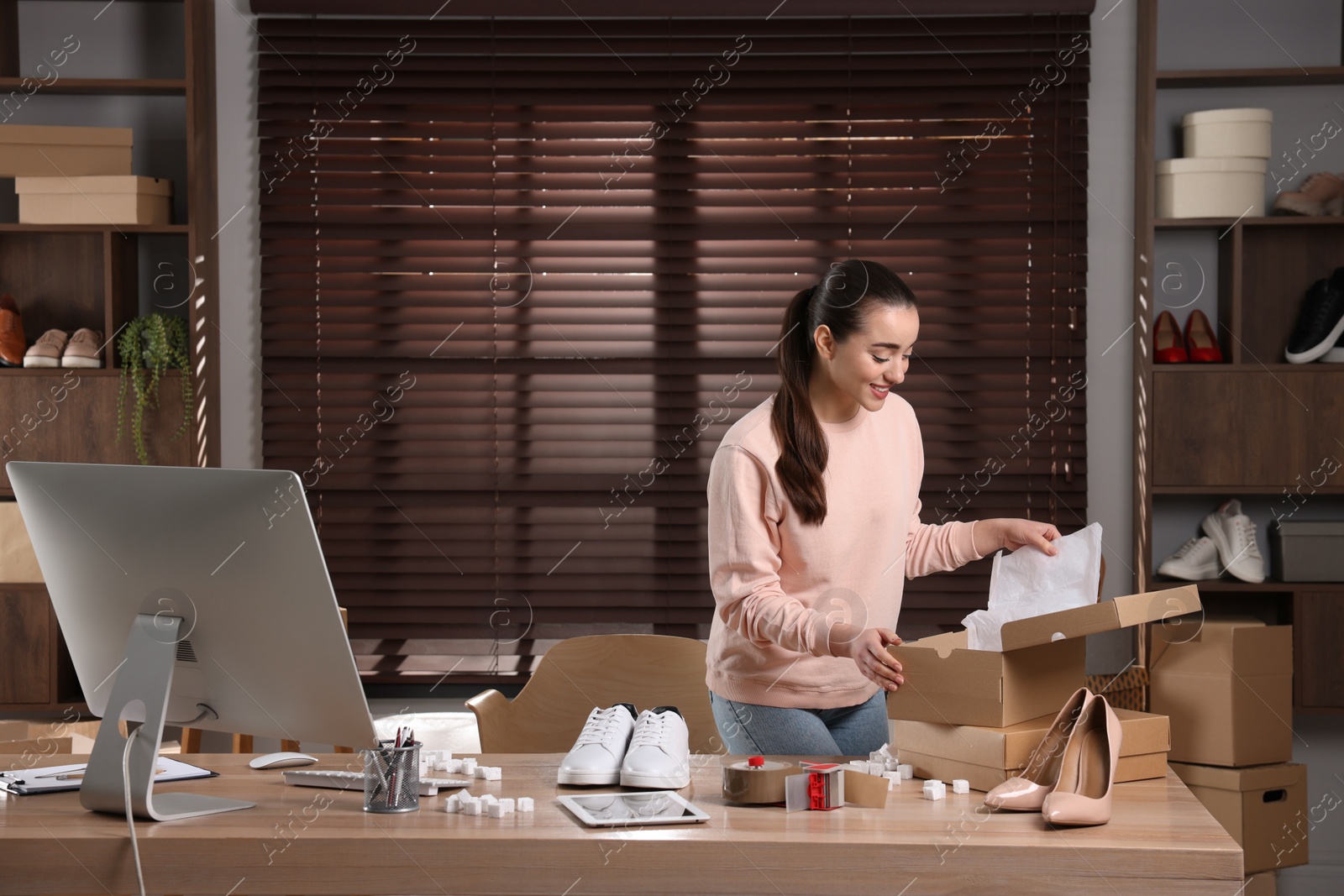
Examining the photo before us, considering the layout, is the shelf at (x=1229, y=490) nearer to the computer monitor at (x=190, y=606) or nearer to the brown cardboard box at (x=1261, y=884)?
the brown cardboard box at (x=1261, y=884)

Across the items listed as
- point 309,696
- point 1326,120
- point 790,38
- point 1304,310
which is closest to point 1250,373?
point 1304,310

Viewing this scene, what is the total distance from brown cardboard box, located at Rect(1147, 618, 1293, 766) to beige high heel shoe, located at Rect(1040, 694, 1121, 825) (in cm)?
107

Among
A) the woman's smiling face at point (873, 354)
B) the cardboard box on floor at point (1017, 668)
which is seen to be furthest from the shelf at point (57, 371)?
the cardboard box on floor at point (1017, 668)

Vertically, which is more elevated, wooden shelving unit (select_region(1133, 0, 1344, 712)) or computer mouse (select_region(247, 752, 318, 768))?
wooden shelving unit (select_region(1133, 0, 1344, 712))

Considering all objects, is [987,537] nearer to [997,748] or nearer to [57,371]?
[997,748]

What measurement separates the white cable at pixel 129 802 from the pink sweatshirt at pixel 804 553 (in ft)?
2.77

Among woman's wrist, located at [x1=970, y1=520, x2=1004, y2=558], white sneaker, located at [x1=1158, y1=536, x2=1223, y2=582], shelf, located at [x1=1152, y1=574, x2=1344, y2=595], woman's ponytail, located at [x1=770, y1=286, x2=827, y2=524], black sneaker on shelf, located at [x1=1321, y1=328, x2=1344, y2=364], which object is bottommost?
shelf, located at [x1=1152, y1=574, x2=1344, y2=595]

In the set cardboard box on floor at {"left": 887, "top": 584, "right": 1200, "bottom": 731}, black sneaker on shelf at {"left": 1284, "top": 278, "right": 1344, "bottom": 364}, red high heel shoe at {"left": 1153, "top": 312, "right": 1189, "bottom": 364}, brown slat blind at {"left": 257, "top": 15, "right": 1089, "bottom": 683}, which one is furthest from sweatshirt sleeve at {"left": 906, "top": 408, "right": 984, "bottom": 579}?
black sneaker on shelf at {"left": 1284, "top": 278, "right": 1344, "bottom": 364}

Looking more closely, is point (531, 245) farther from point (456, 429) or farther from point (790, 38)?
point (790, 38)

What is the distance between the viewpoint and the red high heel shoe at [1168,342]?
3104 millimetres

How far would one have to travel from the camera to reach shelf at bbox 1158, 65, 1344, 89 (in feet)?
9.93

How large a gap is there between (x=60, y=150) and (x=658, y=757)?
105 inches

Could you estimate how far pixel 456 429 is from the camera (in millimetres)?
3229

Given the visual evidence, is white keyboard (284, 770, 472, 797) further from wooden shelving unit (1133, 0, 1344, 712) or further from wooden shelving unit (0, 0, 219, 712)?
wooden shelving unit (1133, 0, 1344, 712)
